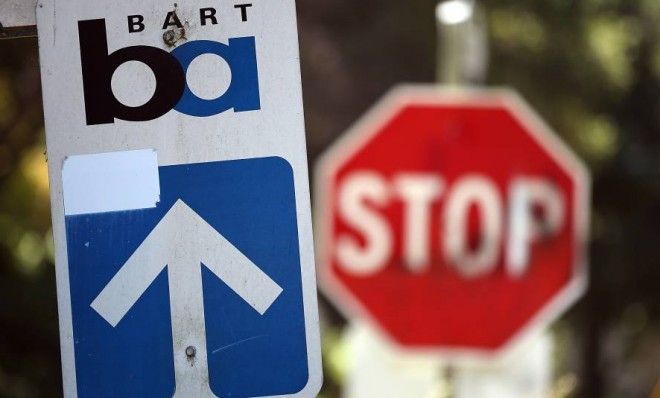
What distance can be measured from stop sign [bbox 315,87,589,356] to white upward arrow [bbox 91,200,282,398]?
5.10 feet

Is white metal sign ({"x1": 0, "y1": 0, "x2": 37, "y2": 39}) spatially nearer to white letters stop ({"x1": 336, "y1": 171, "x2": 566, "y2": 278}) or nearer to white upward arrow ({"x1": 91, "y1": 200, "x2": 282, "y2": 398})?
white upward arrow ({"x1": 91, "y1": 200, "x2": 282, "y2": 398})

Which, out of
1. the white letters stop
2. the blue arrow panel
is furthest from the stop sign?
the blue arrow panel

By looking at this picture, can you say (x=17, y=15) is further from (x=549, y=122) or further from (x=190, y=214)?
(x=549, y=122)

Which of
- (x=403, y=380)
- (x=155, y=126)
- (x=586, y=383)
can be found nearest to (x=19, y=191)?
(x=403, y=380)

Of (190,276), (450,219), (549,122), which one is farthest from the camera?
(549,122)

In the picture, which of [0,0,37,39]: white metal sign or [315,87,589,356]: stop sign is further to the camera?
[315,87,589,356]: stop sign

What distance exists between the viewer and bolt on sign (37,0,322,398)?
1.46m

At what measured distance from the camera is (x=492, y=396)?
3.22 metres

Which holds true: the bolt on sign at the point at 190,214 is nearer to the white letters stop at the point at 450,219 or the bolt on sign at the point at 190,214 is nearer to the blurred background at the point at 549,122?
the white letters stop at the point at 450,219

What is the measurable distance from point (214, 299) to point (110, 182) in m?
0.23

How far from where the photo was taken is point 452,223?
10.2 feet

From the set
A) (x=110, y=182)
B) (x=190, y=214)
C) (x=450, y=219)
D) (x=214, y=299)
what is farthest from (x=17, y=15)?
(x=450, y=219)

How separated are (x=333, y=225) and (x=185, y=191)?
1.60m

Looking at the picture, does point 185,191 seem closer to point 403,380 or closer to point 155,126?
point 155,126
